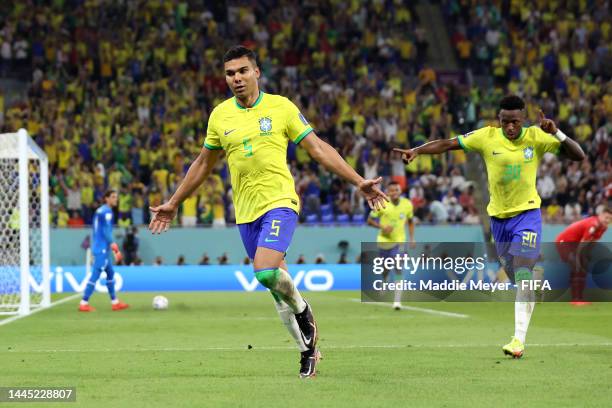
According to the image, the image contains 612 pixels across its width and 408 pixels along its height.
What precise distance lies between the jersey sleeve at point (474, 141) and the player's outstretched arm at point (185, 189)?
3337mm

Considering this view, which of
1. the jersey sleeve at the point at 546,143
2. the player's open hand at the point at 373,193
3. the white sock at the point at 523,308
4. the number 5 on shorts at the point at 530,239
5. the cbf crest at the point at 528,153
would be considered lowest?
the white sock at the point at 523,308

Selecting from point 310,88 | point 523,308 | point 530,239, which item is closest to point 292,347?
point 523,308

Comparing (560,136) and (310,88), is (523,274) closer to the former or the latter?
(560,136)

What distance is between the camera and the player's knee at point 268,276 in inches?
356

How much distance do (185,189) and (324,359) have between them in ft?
8.24

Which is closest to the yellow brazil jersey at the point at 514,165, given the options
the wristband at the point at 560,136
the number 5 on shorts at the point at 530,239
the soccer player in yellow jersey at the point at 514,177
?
the soccer player in yellow jersey at the point at 514,177

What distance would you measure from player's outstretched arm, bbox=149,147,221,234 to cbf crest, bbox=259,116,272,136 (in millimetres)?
586

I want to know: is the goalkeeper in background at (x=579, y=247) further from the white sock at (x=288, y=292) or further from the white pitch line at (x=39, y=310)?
the white sock at (x=288, y=292)

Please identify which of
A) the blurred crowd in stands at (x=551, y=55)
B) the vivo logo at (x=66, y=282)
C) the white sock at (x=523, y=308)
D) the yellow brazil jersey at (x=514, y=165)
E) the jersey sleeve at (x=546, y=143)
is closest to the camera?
the white sock at (x=523, y=308)

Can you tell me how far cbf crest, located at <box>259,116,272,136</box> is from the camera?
938 cm

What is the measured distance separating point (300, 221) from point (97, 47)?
1007 centimetres

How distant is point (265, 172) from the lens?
9344mm

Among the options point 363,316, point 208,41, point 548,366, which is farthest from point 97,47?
point 548,366

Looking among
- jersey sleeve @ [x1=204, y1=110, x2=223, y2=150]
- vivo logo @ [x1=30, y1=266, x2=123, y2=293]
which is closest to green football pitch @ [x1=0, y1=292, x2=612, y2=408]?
jersey sleeve @ [x1=204, y1=110, x2=223, y2=150]
